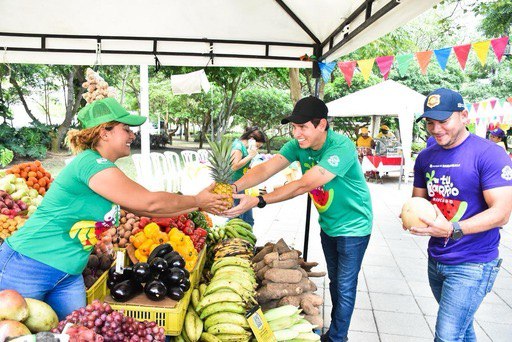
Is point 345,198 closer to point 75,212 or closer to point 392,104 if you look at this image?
point 75,212

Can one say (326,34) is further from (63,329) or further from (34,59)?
(63,329)

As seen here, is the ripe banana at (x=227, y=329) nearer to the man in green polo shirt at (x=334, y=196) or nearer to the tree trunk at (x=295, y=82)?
the man in green polo shirt at (x=334, y=196)

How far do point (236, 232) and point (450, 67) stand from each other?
2848 centimetres

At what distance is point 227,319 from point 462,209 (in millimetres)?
1710

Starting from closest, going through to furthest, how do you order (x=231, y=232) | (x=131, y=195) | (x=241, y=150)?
(x=131, y=195)
(x=231, y=232)
(x=241, y=150)

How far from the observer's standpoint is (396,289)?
17.7 ft

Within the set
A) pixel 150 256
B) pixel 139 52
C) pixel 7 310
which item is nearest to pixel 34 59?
pixel 139 52

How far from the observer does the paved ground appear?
428 centimetres

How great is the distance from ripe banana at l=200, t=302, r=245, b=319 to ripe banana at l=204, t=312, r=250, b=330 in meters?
0.03

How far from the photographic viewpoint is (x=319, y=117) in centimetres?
323

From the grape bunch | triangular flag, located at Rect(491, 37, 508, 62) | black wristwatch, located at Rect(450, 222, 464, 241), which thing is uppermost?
triangular flag, located at Rect(491, 37, 508, 62)

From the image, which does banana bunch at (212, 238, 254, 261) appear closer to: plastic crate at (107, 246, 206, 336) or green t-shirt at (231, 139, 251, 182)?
plastic crate at (107, 246, 206, 336)

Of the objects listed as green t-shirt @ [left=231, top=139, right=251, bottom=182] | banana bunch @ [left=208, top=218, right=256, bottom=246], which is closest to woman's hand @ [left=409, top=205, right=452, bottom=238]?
banana bunch @ [left=208, top=218, right=256, bottom=246]

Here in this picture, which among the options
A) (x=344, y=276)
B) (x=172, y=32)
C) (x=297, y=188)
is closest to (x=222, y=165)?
(x=297, y=188)
